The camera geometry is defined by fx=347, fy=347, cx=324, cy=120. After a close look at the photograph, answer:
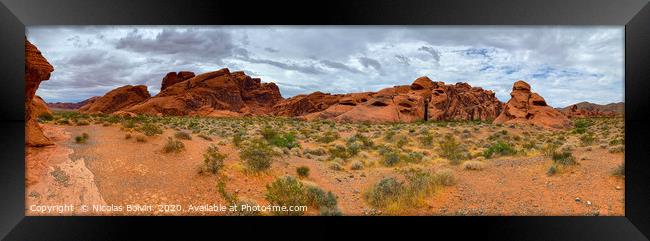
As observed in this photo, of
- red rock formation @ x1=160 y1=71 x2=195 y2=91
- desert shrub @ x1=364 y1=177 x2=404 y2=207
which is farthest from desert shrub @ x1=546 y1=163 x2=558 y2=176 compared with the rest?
red rock formation @ x1=160 y1=71 x2=195 y2=91

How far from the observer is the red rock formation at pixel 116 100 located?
11234 millimetres

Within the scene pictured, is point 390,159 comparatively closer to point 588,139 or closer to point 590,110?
point 590,110

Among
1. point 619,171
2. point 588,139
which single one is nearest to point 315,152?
point 619,171

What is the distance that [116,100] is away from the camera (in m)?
12.9

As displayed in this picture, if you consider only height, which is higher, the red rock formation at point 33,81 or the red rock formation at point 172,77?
the red rock formation at point 172,77

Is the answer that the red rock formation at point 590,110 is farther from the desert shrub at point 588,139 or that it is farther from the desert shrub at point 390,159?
the desert shrub at point 390,159

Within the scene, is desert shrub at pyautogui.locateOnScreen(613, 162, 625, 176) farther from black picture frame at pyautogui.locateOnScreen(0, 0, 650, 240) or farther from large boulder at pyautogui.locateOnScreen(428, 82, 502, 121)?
large boulder at pyautogui.locateOnScreen(428, 82, 502, 121)

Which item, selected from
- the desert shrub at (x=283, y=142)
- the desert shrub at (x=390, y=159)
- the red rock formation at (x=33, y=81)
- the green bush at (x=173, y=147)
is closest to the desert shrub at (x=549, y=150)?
the desert shrub at (x=390, y=159)

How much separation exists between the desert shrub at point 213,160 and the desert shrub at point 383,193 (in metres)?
2.90

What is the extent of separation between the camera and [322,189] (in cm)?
657

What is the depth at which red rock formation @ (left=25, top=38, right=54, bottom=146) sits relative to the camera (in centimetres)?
593

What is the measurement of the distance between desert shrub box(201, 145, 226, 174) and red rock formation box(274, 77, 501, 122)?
14.9 m
